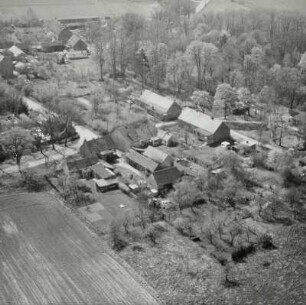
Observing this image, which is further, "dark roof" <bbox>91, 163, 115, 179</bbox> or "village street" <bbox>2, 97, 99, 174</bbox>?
"village street" <bbox>2, 97, 99, 174</bbox>

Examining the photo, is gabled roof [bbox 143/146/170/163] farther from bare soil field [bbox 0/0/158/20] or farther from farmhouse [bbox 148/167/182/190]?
bare soil field [bbox 0/0/158/20]

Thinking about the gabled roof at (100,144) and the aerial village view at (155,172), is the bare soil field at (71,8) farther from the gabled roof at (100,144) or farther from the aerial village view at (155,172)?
the gabled roof at (100,144)

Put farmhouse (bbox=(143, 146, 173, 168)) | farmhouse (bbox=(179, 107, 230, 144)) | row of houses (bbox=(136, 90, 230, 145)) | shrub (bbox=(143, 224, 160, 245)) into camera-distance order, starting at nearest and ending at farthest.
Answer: shrub (bbox=(143, 224, 160, 245))
farmhouse (bbox=(143, 146, 173, 168))
farmhouse (bbox=(179, 107, 230, 144))
row of houses (bbox=(136, 90, 230, 145))

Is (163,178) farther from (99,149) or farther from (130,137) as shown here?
(130,137)

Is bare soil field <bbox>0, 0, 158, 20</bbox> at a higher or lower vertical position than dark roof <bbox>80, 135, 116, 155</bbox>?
higher

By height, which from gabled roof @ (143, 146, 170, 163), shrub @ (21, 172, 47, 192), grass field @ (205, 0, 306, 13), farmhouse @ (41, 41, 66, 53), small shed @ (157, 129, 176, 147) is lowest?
shrub @ (21, 172, 47, 192)

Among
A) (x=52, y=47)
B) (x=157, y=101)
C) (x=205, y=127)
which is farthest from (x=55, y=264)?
(x=52, y=47)

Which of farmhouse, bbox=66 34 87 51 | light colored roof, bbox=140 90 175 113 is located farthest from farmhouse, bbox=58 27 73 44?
light colored roof, bbox=140 90 175 113
